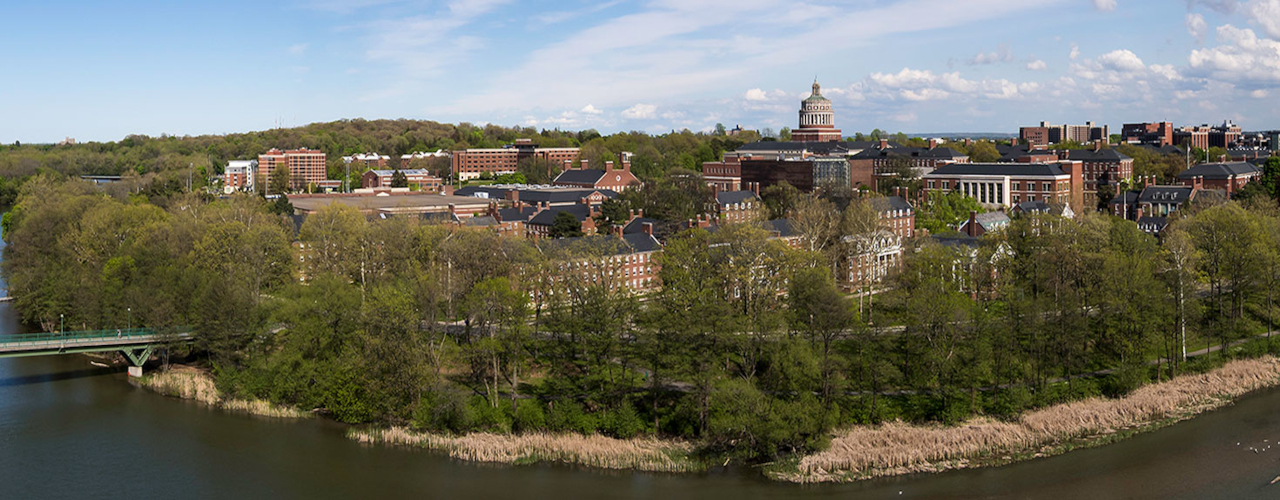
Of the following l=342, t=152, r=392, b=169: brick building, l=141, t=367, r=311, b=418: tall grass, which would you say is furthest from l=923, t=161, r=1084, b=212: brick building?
l=342, t=152, r=392, b=169: brick building

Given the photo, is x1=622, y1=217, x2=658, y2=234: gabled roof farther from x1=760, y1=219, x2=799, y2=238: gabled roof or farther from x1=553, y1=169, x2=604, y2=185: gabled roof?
x1=553, y1=169, x2=604, y2=185: gabled roof

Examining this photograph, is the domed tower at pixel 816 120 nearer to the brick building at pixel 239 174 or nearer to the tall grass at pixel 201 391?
the brick building at pixel 239 174

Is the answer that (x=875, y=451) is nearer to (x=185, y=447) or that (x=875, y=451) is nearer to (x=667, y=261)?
(x=667, y=261)

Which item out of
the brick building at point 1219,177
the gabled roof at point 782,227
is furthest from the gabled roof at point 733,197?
the brick building at point 1219,177

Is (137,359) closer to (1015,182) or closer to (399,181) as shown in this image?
(1015,182)

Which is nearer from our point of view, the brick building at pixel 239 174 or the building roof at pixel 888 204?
the building roof at pixel 888 204

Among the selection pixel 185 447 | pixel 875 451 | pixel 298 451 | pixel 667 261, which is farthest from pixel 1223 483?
pixel 185 447
